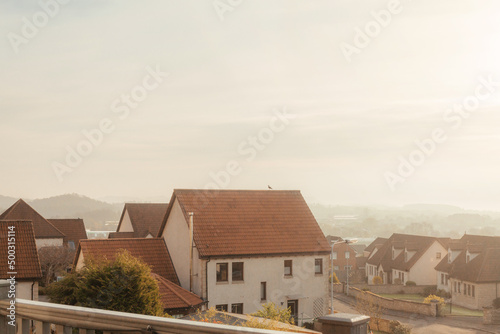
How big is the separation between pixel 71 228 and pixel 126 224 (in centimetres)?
1126

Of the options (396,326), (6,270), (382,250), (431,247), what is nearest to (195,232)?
(6,270)

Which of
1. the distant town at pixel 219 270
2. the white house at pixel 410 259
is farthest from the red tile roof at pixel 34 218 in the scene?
the white house at pixel 410 259

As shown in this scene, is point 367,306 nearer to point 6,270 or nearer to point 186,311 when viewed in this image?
point 186,311

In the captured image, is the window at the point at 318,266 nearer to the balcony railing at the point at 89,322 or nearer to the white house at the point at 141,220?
the white house at the point at 141,220

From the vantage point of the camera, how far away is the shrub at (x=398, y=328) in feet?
147

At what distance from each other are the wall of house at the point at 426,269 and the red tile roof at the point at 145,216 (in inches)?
1508

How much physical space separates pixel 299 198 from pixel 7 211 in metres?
37.4

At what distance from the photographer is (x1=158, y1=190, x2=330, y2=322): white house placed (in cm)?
3606

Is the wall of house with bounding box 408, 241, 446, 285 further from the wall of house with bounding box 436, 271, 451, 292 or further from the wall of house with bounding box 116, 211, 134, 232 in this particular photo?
the wall of house with bounding box 116, 211, 134, 232

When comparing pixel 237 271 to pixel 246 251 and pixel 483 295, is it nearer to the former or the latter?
pixel 246 251

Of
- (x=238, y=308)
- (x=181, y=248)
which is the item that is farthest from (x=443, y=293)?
(x=181, y=248)

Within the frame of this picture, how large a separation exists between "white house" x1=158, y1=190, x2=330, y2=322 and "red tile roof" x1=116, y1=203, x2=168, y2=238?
59.9ft

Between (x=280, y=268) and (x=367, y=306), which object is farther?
(x=367, y=306)

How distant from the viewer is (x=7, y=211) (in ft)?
211
